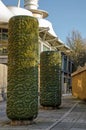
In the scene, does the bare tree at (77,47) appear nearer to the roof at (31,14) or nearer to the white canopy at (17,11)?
the roof at (31,14)

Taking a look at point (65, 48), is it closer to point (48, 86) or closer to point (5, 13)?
point (5, 13)

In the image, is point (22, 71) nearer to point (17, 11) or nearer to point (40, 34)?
point (40, 34)

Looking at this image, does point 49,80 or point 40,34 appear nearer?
point 49,80

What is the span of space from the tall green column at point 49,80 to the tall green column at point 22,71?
576 centimetres

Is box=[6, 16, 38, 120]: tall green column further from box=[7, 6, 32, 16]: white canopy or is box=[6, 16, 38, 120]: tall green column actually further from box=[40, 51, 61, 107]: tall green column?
box=[7, 6, 32, 16]: white canopy

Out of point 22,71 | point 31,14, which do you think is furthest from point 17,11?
point 22,71

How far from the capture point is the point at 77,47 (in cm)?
6562

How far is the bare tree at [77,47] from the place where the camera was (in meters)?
64.4

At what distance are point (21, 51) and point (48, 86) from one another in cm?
620

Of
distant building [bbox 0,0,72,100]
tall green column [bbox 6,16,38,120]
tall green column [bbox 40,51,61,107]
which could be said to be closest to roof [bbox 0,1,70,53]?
distant building [bbox 0,0,72,100]

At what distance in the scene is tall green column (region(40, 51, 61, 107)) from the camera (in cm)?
1803

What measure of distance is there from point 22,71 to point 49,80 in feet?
20.2

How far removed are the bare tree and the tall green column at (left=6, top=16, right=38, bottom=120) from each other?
171 ft

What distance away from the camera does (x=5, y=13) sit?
52125 millimetres
